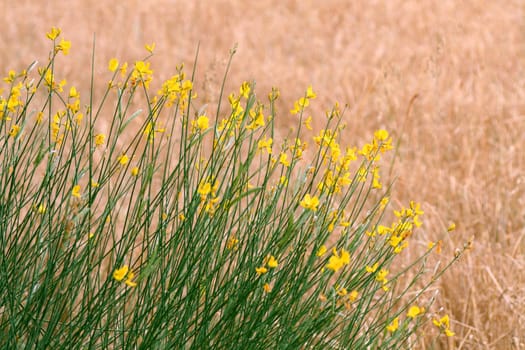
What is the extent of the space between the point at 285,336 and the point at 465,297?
3.87 ft

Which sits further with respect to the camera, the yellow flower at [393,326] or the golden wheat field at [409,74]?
the golden wheat field at [409,74]

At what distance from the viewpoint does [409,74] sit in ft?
15.4

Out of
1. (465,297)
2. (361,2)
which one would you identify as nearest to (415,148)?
(465,297)

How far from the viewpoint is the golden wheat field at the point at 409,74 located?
8.65 feet

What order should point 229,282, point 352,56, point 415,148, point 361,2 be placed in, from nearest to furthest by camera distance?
point 229,282
point 415,148
point 352,56
point 361,2

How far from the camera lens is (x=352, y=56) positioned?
5.18 metres

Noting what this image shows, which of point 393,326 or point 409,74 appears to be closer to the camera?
point 393,326

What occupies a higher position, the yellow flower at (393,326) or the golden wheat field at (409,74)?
the golden wheat field at (409,74)

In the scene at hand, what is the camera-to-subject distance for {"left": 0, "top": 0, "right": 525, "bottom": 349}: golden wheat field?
8.65 feet

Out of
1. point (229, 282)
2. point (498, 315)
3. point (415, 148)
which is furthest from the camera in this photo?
point (415, 148)

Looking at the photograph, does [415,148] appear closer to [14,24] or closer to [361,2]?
[361,2]

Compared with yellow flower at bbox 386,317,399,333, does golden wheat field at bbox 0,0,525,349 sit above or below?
above

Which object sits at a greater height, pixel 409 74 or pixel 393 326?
pixel 409 74

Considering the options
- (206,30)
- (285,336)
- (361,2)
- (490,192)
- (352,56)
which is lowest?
(285,336)
